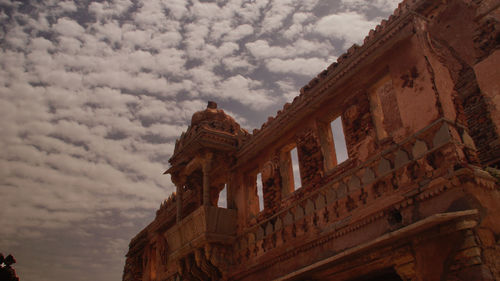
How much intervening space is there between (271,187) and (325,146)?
5.87ft

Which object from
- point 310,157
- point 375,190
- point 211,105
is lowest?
point 375,190

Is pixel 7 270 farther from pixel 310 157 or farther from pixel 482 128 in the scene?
pixel 482 128

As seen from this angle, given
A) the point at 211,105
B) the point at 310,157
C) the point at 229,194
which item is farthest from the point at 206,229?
the point at 211,105

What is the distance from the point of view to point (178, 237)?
1110 centimetres

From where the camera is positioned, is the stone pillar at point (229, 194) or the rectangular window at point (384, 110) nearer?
the rectangular window at point (384, 110)

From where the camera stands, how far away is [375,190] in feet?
22.8

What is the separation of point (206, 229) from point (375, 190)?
14.8 feet

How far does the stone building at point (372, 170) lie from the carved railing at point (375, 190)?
2cm

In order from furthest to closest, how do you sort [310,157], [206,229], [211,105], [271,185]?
1. [211,105]
2. [206,229]
3. [271,185]
4. [310,157]

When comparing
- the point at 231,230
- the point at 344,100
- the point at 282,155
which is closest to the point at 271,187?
the point at 282,155

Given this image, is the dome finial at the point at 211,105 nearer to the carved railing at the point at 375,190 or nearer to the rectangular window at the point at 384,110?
the carved railing at the point at 375,190

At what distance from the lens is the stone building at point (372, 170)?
19.1 feet

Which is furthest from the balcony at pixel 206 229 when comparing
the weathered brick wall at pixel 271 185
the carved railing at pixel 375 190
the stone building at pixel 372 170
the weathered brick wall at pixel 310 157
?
the weathered brick wall at pixel 310 157

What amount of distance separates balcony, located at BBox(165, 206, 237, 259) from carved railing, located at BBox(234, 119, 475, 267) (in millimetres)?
1290
